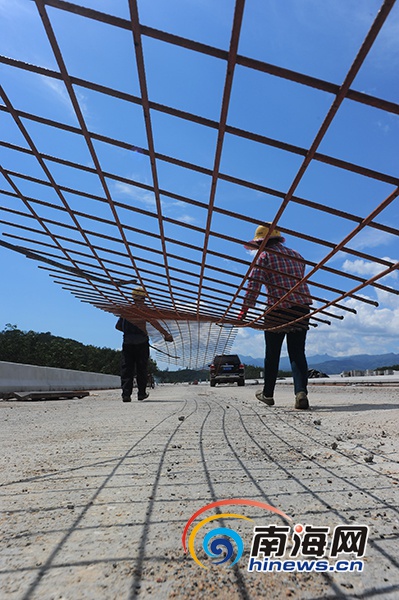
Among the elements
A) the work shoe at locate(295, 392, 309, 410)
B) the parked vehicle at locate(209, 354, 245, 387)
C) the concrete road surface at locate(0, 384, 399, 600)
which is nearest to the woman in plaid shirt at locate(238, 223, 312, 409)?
the work shoe at locate(295, 392, 309, 410)

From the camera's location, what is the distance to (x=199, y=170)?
7.76 ft

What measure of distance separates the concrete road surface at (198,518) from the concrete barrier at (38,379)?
8.24 meters

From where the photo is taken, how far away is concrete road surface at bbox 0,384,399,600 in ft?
3.97

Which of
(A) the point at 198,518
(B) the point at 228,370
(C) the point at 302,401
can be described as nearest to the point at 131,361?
(C) the point at 302,401

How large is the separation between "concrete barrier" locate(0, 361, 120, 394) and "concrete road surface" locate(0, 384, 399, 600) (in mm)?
8240

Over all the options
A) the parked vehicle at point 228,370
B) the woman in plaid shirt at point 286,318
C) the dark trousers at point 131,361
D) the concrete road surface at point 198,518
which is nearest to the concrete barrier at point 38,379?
the dark trousers at point 131,361

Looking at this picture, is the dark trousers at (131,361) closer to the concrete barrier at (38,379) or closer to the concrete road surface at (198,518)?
the concrete barrier at (38,379)

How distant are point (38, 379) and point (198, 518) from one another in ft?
41.0

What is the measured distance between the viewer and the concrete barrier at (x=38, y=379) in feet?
36.1

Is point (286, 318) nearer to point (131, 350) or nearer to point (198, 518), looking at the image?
point (198, 518)

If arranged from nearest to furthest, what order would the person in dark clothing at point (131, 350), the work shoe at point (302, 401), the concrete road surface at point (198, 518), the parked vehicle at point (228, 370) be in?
the concrete road surface at point (198, 518) < the work shoe at point (302, 401) < the person in dark clothing at point (131, 350) < the parked vehicle at point (228, 370)

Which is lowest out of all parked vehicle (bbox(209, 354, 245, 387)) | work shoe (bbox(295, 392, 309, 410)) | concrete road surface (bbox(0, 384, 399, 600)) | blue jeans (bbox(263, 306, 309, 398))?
concrete road surface (bbox(0, 384, 399, 600))

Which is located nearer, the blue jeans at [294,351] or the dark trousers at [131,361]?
the blue jeans at [294,351]

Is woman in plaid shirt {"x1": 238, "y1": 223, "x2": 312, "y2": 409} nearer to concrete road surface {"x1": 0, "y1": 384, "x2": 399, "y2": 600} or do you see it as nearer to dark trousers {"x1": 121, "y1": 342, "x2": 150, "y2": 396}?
concrete road surface {"x1": 0, "y1": 384, "x2": 399, "y2": 600}
